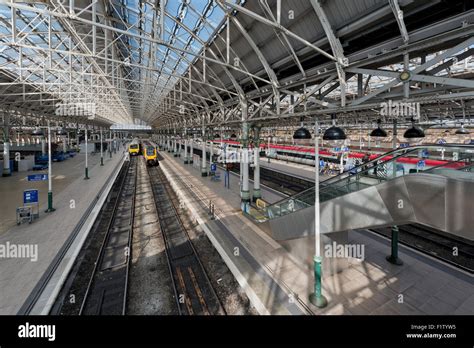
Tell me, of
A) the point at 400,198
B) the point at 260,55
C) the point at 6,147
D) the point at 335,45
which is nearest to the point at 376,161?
the point at 400,198

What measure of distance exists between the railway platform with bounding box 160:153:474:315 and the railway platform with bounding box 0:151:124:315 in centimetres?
610

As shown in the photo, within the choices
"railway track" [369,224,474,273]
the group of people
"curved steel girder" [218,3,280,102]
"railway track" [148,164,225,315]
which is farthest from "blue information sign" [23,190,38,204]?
the group of people

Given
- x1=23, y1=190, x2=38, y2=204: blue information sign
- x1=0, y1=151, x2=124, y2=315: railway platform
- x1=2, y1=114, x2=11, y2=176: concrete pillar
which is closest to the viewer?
x1=0, y1=151, x2=124, y2=315: railway platform

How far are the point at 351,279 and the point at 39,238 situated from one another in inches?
505

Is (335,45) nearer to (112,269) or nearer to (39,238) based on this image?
(112,269)

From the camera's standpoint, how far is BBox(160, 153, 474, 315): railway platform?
20.7ft

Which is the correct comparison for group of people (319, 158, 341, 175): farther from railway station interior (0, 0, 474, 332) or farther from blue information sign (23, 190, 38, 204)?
blue information sign (23, 190, 38, 204)

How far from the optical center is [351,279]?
757 centimetres

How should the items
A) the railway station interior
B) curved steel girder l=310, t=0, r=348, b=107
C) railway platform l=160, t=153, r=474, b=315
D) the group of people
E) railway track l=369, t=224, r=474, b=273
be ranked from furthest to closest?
the group of people
railway track l=369, t=224, r=474, b=273
curved steel girder l=310, t=0, r=348, b=107
railway platform l=160, t=153, r=474, b=315
the railway station interior

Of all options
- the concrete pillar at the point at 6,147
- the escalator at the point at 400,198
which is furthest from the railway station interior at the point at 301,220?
the concrete pillar at the point at 6,147

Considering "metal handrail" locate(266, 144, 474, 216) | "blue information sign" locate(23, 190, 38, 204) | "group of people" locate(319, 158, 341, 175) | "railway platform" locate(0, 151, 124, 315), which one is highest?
"metal handrail" locate(266, 144, 474, 216)

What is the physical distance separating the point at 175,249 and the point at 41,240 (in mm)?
5700
